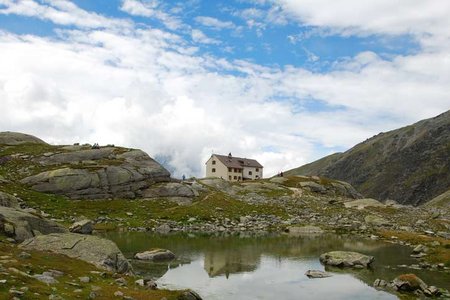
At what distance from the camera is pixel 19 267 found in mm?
27516

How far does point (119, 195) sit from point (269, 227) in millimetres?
35157

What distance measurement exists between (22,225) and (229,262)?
23.7 metres

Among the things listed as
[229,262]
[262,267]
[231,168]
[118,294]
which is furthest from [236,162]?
[118,294]

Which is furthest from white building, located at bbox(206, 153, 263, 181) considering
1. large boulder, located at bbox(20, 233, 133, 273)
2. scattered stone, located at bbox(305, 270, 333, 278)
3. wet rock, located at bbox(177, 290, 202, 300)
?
wet rock, located at bbox(177, 290, 202, 300)

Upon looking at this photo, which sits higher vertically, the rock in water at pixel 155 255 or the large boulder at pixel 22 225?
the large boulder at pixel 22 225

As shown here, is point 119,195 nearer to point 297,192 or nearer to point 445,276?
point 297,192

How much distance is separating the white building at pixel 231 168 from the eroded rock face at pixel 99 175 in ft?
210

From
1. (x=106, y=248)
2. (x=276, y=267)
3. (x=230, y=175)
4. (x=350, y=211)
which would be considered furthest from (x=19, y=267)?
(x=230, y=175)

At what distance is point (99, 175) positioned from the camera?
103 m

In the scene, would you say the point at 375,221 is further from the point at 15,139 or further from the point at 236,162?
the point at 15,139

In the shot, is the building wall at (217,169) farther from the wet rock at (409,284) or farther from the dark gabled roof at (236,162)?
the wet rock at (409,284)

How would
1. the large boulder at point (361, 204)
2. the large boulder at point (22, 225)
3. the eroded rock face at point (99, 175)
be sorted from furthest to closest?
the large boulder at point (361, 204) < the eroded rock face at point (99, 175) < the large boulder at point (22, 225)

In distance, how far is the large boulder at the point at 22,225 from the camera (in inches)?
1547

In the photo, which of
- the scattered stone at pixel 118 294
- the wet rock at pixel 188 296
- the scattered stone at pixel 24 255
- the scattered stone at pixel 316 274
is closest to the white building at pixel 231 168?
the scattered stone at pixel 316 274
